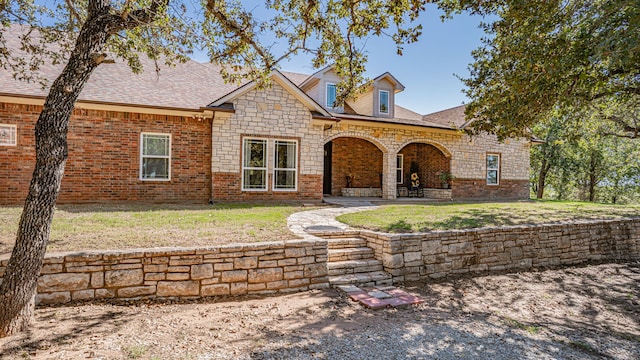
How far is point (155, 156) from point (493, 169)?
15.2 m

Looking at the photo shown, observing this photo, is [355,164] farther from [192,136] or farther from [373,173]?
[192,136]

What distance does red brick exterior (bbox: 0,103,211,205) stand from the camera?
9852mm

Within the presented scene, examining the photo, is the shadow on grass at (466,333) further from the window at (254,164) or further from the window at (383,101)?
the window at (383,101)

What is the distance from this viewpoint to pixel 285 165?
41.3 feet

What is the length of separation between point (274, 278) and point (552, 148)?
26.6m

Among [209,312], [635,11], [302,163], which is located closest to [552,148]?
[302,163]

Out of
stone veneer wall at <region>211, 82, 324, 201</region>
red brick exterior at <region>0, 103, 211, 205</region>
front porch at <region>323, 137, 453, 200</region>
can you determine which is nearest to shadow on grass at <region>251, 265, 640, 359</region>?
stone veneer wall at <region>211, 82, 324, 201</region>

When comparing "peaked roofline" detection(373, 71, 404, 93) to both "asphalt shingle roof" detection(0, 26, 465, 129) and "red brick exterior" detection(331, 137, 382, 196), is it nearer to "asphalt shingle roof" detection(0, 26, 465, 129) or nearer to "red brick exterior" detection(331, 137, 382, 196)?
"asphalt shingle roof" detection(0, 26, 465, 129)

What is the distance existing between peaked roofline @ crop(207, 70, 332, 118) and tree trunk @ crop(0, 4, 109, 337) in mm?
7380

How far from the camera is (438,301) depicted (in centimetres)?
561

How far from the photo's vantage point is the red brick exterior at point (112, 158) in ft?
32.3

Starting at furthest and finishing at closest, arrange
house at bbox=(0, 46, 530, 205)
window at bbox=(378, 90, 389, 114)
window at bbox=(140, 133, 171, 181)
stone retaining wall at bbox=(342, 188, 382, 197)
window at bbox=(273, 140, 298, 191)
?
window at bbox=(378, 90, 389, 114) → stone retaining wall at bbox=(342, 188, 382, 197) → window at bbox=(273, 140, 298, 191) → window at bbox=(140, 133, 171, 181) → house at bbox=(0, 46, 530, 205)

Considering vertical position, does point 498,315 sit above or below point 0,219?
below

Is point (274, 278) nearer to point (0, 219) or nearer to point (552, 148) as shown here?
point (0, 219)
